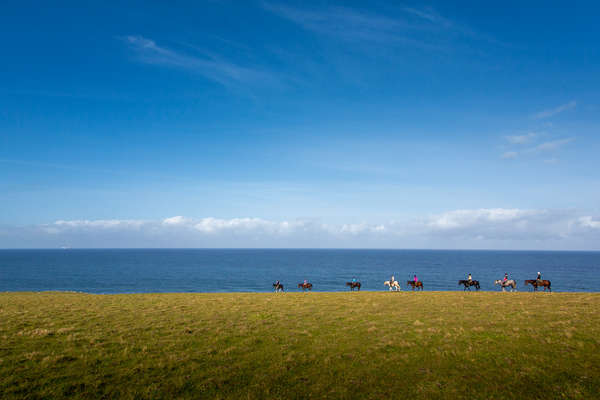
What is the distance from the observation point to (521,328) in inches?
690

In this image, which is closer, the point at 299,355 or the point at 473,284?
the point at 299,355

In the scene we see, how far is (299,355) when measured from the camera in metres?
13.3

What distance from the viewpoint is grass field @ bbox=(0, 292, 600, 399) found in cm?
1012

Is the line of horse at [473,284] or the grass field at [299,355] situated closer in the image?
the grass field at [299,355]

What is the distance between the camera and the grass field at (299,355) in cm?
1012

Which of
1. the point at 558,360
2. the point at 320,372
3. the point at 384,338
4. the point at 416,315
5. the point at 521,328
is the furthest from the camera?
the point at 416,315

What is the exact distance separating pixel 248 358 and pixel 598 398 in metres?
12.2

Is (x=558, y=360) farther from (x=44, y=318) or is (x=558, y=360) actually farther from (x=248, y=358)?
(x=44, y=318)

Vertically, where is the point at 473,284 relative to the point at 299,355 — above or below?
below

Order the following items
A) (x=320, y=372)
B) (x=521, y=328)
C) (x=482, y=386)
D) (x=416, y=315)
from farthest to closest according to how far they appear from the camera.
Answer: (x=416, y=315) → (x=521, y=328) → (x=320, y=372) → (x=482, y=386)

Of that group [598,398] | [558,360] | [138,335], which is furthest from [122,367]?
[558,360]

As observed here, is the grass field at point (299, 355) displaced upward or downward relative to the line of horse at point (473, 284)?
upward

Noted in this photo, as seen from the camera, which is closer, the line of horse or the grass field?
the grass field

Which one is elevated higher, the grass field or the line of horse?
the grass field
